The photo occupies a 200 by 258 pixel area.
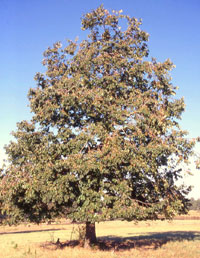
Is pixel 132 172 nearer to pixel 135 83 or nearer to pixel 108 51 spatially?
pixel 135 83

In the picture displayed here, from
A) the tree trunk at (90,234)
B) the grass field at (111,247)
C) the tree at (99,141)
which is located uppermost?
the tree at (99,141)

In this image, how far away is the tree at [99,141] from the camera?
56.1 feet

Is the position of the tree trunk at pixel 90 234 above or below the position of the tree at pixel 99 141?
below

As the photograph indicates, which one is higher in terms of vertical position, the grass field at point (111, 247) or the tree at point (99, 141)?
the tree at point (99, 141)

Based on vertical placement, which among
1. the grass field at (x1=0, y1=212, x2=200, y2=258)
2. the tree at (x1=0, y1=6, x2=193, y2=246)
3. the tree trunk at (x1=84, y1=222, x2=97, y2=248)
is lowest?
the grass field at (x1=0, y1=212, x2=200, y2=258)

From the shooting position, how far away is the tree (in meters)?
17.1

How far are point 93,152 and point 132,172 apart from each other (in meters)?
2.90

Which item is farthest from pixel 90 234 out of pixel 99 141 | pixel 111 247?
pixel 99 141

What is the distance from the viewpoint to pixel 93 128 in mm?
18297

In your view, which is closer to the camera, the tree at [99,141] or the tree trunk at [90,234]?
the tree at [99,141]

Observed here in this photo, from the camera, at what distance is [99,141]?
19.2 metres

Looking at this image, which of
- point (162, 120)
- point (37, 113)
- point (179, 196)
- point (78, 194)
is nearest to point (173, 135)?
point (162, 120)

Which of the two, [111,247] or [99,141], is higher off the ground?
[99,141]

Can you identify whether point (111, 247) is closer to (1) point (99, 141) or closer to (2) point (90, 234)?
(2) point (90, 234)
